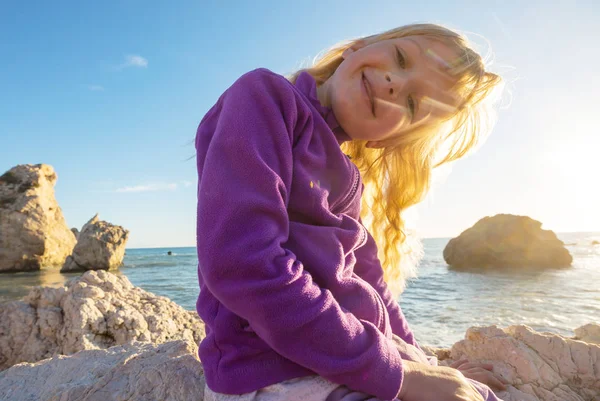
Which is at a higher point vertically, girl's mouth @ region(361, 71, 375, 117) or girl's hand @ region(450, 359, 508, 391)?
girl's mouth @ region(361, 71, 375, 117)

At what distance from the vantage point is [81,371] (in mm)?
1719

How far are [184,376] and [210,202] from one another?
0.84 metres

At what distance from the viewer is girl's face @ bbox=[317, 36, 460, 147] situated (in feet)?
4.53

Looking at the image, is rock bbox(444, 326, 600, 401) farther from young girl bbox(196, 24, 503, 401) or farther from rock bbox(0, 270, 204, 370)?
rock bbox(0, 270, 204, 370)

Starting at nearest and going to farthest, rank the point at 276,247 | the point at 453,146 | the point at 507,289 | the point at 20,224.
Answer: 1. the point at 276,247
2. the point at 453,146
3. the point at 507,289
4. the point at 20,224

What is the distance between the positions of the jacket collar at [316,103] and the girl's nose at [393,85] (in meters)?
0.20

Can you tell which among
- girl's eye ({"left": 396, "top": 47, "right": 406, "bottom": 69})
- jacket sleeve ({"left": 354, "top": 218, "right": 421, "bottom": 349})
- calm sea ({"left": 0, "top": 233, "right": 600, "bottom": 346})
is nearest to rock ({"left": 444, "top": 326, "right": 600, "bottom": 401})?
jacket sleeve ({"left": 354, "top": 218, "right": 421, "bottom": 349})

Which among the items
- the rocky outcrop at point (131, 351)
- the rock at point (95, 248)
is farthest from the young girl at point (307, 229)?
the rock at point (95, 248)

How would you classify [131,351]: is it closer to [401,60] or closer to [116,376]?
[116,376]

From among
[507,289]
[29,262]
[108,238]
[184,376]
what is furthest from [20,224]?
[184,376]

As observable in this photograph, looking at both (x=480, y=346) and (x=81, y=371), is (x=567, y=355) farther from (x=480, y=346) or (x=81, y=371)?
(x=81, y=371)

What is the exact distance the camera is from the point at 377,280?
1.62 meters

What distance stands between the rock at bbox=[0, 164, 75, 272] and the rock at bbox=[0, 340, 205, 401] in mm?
24648

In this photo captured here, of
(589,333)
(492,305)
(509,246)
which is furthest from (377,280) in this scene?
(509,246)
